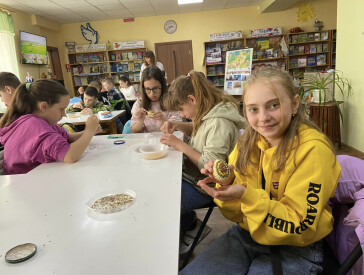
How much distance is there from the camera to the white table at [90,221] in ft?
2.01

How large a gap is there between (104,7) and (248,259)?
22.0 feet

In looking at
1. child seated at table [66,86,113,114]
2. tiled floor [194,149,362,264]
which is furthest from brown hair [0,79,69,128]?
child seated at table [66,86,113,114]

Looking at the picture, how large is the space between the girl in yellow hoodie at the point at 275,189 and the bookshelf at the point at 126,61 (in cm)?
703

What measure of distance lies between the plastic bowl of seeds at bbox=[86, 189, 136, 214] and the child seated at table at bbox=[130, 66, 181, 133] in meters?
1.17

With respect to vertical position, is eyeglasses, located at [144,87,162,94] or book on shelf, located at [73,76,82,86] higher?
book on shelf, located at [73,76,82,86]

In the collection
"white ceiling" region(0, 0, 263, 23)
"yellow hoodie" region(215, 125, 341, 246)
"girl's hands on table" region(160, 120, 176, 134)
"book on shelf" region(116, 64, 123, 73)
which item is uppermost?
"white ceiling" region(0, 0, 263, 23)

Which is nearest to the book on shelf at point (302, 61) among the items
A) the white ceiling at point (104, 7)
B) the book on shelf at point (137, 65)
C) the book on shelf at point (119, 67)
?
the white ceiling at point (104, 7)

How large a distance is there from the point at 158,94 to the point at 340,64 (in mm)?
2861

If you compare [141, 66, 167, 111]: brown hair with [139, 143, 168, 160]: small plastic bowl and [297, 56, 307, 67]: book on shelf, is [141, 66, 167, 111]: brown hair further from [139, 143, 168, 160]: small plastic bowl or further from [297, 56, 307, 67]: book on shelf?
[297, 56, 307, 67]: book on shelf

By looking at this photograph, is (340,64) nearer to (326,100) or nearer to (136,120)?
(326,100)

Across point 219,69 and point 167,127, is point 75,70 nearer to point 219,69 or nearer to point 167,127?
point 219,69

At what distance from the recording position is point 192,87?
1526mm

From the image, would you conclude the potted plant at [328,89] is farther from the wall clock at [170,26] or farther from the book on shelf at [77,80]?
the book on shelf at [77,80]

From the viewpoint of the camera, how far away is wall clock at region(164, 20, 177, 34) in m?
7.47
